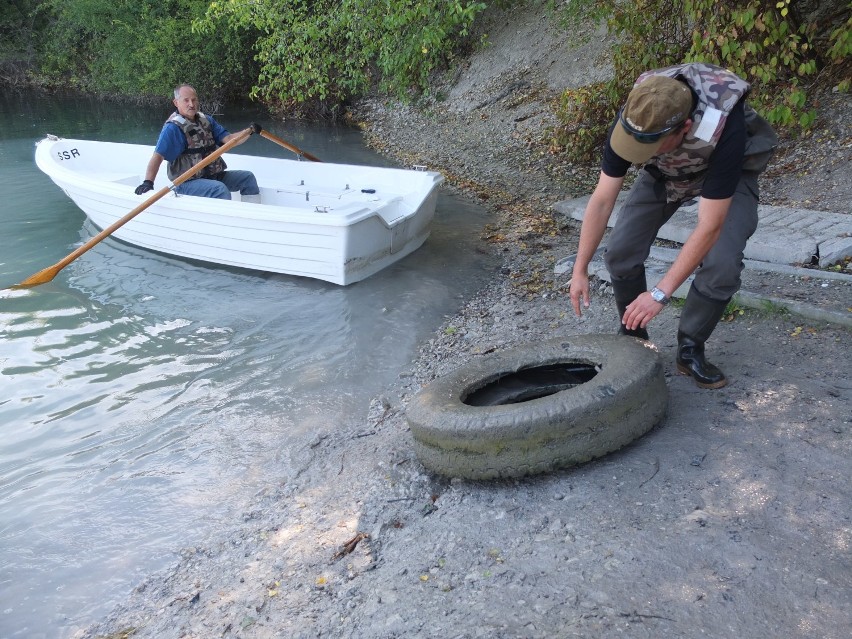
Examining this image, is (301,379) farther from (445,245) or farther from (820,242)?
(820,242)

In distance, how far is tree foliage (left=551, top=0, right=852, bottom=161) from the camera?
676 cm

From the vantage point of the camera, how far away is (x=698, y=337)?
3.69m

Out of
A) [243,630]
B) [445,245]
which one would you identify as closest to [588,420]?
[243,630]

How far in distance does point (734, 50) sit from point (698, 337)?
4.33 metres

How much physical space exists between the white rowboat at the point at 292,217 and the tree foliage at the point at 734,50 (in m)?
3.00

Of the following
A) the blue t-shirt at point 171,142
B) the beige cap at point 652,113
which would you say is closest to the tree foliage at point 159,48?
the blue t-shirt at point 171,142

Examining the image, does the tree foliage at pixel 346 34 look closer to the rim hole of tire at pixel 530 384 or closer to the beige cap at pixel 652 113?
the rim hole of tire at pixel 530 384

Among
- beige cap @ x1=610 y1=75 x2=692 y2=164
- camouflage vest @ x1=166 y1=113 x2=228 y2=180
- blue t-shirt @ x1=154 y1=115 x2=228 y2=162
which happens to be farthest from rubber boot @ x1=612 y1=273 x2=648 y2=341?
blue t-shirt @ x1=154 y1=115 x2=228 y2=162

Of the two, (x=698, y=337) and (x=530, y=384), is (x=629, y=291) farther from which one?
(x=530, y=384)

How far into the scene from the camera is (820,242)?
5262 mm

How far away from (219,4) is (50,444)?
7.98 m

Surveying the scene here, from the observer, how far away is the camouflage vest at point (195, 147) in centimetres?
755

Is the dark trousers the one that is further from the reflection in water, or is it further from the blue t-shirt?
the blue t-shirt

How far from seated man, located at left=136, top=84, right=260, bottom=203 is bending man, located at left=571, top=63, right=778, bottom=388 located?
16.5 feet
